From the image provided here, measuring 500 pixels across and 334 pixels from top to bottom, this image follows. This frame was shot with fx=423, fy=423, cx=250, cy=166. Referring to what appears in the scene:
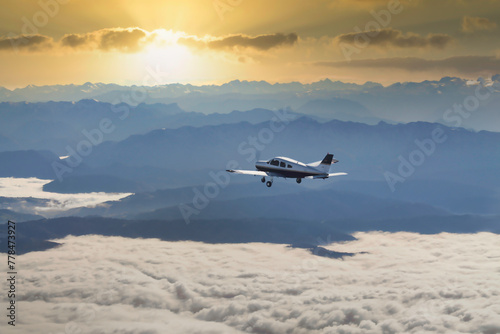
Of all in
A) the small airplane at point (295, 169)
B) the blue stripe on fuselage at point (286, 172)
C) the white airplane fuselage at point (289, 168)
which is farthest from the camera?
the blue stripe on fuselage at point (286, 172)

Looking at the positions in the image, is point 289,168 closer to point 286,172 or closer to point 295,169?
point 286,172

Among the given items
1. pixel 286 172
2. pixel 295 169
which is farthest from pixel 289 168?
pixel 295 169

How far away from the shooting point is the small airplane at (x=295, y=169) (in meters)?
129

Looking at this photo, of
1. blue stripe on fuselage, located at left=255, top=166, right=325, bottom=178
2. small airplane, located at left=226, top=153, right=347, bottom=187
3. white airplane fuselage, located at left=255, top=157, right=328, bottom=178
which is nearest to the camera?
small airplane, located at left=226, top=153, right=347, bottom=187

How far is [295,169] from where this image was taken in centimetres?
13325

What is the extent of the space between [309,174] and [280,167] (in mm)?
11711

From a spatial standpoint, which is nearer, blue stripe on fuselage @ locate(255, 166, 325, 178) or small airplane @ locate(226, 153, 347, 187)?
small airplane @ locate(226, 153, 347, 187)

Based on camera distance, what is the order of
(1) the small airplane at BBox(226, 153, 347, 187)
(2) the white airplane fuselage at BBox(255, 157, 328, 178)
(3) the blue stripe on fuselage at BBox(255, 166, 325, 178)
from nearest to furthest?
(1) the small airplane at BBox(226, 153, 347, 187) < (2) the white airplane fuselage at BBox(255, 157, 328, 178) < (3) the blue stripe on fuselage at BBox(255, 166, 325, 178)

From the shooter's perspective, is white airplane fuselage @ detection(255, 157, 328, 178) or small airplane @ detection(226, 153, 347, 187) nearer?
small airplane @ detection(226, 153, 347, 187)

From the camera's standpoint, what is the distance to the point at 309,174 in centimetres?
12938

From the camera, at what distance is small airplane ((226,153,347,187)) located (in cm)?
12900

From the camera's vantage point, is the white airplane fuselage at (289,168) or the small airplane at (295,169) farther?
the white airplane fuselage at (289,168)

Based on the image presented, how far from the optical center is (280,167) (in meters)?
137

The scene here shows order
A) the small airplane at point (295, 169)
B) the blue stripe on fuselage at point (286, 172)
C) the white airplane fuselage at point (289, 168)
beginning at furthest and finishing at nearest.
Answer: the blue stripe on fuselage at point (286, 172) → the white airplane fuselage at point (289, 168) → the small airplane at point (295, 169)
